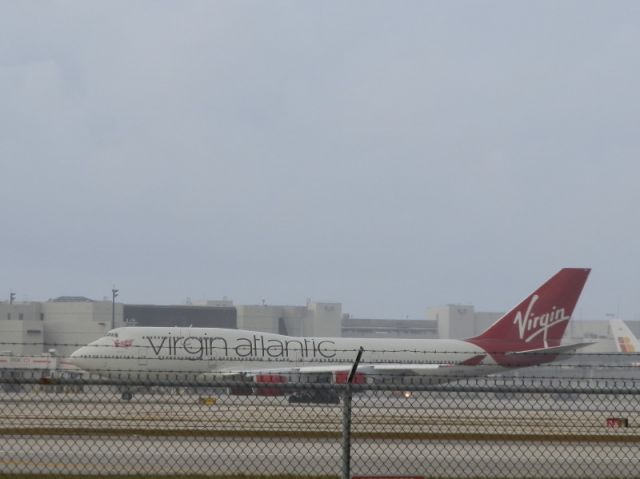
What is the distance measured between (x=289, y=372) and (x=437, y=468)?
3262 centimetres

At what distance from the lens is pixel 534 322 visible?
58875 millimetres

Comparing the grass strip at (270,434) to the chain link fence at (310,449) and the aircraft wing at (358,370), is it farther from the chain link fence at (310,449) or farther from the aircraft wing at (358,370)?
the aircraft wing at (358,370)

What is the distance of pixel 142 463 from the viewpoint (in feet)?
53.2

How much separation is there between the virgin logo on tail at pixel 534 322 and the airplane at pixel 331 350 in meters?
0.05

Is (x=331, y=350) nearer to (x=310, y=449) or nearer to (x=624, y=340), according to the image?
(x=624, y=340)

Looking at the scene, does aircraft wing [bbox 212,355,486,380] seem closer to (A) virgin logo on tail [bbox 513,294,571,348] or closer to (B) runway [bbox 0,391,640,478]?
(A) virgin logo on tail [bbox 513,294,571,348]

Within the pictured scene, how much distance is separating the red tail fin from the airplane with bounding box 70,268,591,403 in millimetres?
50

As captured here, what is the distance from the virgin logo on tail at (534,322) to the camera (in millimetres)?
58781

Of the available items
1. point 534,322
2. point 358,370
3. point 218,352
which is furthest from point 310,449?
point 534,322

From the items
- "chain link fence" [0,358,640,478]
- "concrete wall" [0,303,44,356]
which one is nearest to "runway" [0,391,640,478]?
"chain link fence" [0,358,640,478]

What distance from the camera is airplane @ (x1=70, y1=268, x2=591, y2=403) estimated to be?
50.7 meters

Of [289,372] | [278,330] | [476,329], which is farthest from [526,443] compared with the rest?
[476,329]

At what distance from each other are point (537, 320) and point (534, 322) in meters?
0.18

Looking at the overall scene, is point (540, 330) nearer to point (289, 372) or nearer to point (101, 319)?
point (289, 372)
